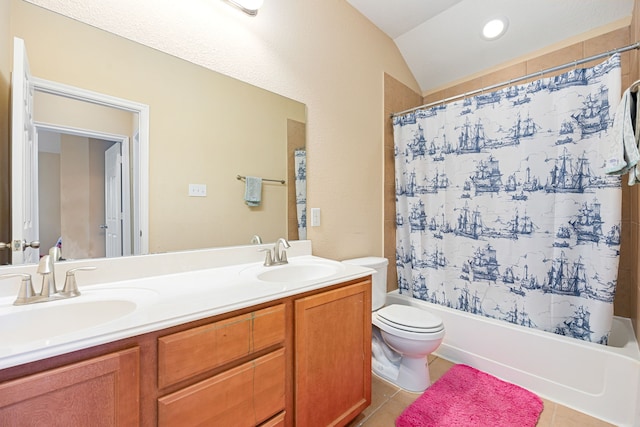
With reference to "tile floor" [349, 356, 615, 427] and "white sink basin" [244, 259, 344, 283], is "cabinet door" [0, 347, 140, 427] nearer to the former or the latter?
"white sink basin" [244, 259, 344, 283]

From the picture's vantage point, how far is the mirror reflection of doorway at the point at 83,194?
1012 millimetres

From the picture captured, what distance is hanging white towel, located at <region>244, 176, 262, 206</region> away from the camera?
59.9 inches

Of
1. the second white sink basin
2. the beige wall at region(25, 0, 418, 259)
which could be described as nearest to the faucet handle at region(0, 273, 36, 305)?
the beige wall at region(25, 0, 418, 259)

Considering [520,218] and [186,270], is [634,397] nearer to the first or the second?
[520,218]

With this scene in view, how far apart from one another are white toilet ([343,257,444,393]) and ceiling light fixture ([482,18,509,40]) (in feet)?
6.84

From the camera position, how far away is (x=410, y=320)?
1.64m

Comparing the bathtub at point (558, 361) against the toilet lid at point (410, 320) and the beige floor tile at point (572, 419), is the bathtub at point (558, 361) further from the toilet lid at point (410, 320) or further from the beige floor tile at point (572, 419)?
the toilet lid at point (410, 320)

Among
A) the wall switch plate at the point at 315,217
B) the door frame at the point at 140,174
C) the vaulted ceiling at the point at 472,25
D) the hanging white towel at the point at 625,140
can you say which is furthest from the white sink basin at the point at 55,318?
the vaulted ceiling at the point at 472,25

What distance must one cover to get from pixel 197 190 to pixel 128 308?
2.05ft

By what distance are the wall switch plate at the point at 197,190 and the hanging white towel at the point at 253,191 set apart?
0.23 meters

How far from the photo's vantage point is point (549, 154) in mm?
1649

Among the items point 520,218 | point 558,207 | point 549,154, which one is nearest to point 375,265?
point 520,218

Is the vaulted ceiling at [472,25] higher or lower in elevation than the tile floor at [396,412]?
higher

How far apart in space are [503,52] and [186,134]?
98.5 inches
